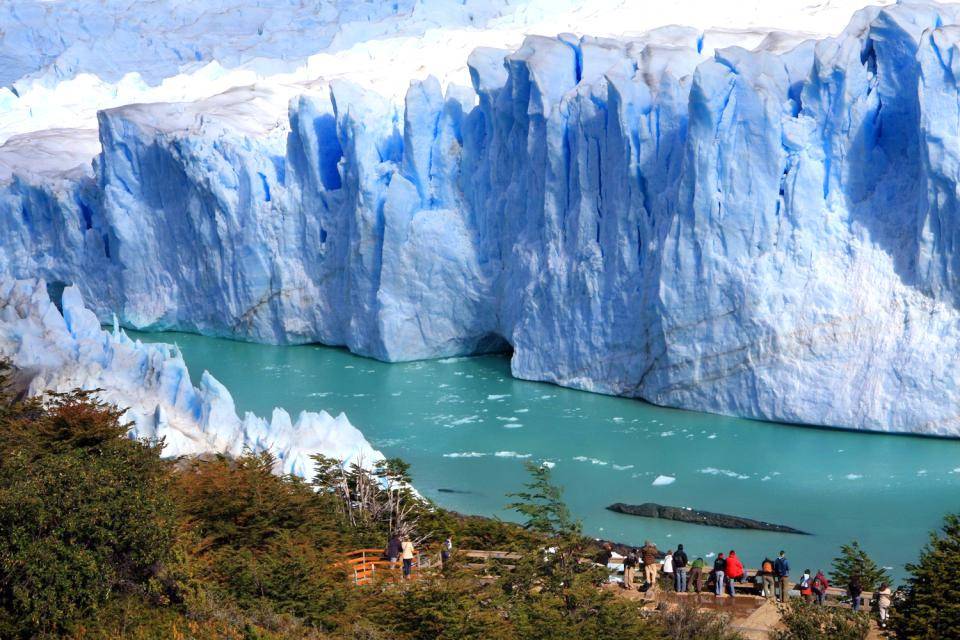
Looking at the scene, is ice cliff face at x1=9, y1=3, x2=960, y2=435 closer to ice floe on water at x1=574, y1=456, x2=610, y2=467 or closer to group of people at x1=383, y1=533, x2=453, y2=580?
ice floe on water at x1=574, y1=456, x2=610, y2=467

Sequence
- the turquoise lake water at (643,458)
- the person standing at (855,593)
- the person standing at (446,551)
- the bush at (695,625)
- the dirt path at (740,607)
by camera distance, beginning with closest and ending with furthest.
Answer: the bush at (695,625) → the dirt path at (740,607) → the person standing at (855,593) → the person standing at (446,551) → the turquoise lake water at (643,458)

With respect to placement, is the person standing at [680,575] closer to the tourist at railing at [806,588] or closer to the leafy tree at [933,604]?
the tourist at railing at [806,588]

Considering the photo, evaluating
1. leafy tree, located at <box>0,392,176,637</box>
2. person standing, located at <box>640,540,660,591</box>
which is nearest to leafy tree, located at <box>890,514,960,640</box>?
person standing, located at <box>640,540,660,591</box>

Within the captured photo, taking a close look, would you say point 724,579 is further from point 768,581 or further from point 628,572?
point 628,572

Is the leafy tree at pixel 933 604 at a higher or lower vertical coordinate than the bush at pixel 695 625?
higher

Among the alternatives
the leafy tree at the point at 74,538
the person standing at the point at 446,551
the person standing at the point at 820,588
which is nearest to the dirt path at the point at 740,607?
the person standing at the point at 820,588

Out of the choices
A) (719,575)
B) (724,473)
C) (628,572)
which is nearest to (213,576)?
(628,572)
